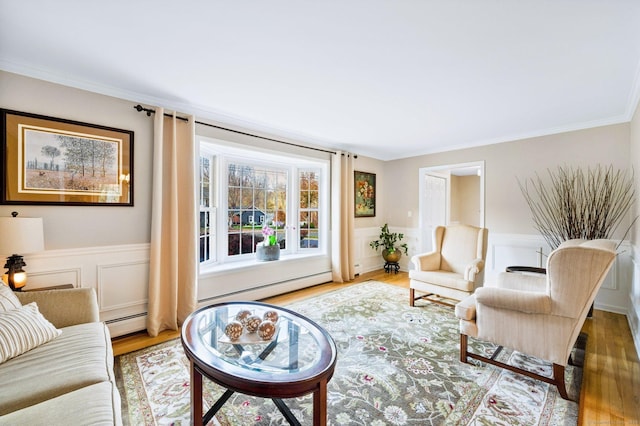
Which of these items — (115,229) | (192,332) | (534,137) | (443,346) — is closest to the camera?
(192,332)

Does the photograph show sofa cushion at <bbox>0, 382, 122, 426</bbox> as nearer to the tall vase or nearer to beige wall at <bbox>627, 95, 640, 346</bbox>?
the tall vase

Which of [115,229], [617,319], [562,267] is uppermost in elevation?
[115,229]

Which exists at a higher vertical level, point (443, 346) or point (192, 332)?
point (192, 332)

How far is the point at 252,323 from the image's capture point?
5.50ft

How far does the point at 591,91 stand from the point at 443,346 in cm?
274

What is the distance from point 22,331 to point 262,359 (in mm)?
1299

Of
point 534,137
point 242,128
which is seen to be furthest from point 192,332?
point 534,137

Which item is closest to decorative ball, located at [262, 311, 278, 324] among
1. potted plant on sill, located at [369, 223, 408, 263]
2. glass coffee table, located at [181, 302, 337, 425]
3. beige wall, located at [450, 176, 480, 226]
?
glass coffee table, located at [181, 302, 337, 425]

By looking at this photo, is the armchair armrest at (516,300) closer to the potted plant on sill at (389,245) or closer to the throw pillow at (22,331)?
the throw pillow at (22,331)

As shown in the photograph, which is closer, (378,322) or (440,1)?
(440,1)

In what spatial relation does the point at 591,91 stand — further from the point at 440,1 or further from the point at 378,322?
the point at 378,322

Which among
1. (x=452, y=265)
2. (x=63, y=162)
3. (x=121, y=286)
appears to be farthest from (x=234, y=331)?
(x=452, y=265)

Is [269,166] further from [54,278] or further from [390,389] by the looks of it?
[390,389]

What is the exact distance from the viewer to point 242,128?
11.7ft
